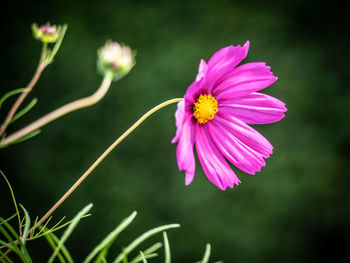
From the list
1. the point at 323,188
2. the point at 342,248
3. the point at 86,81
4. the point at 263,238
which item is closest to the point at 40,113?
the point at 86,81

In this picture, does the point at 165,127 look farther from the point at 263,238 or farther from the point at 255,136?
the point at 255,136

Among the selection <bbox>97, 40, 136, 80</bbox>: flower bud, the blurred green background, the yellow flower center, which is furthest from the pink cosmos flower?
the blurred green background

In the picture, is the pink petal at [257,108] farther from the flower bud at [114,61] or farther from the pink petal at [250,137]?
the flower bud at [114,61]

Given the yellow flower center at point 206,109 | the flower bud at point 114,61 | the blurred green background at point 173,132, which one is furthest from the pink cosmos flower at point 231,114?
the blurred green background at point 173,132

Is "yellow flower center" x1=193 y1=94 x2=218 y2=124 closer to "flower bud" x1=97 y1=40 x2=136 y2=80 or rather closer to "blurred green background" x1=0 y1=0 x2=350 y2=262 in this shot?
"flower bud" x1=97 y1=40 x2=136 y2=80

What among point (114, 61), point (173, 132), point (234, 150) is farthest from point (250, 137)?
point (173, 132)
